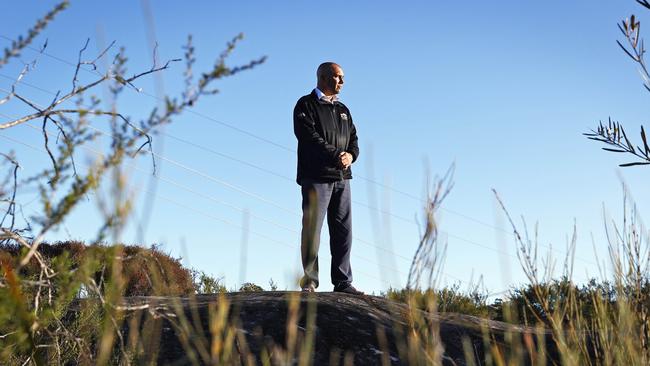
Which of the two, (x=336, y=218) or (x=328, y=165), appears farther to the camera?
(x=336, y=218)

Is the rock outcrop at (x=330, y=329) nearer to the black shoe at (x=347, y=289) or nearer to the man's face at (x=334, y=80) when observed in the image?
the black shoe at (x=347, y=289)

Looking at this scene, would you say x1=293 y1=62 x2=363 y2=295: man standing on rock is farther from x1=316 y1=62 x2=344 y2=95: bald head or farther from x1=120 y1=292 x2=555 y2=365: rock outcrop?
x1=120 y1=292 x2=555 y2=365: rock outcrop

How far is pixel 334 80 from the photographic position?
21.2ft

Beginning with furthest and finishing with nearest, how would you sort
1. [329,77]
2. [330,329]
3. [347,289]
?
1. [329,77]
2. [347,289]
3. [330,329]

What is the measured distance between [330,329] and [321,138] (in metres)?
2.17

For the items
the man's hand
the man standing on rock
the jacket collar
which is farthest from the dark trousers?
the jacket collar

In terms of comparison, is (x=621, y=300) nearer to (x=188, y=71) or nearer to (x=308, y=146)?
(x=188, y=71)

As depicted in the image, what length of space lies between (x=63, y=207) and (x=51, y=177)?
56 centimetres

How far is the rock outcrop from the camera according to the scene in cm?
415

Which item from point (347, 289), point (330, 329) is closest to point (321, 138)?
point (347, 289)

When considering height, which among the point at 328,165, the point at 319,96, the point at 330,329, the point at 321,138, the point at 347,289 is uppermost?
the point at 319,96

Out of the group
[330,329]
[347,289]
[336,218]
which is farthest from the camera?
[336,218]

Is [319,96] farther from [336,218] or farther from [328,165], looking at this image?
[336,218]

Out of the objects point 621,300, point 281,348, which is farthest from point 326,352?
point 621,300
